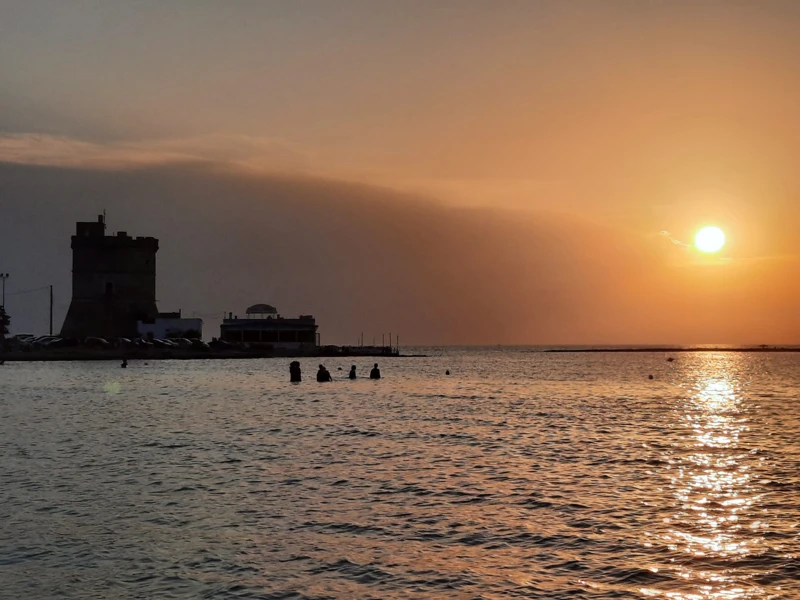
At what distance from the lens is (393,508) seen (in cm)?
1894

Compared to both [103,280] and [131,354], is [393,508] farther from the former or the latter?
[103,280]

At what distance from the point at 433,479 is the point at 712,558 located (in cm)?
944

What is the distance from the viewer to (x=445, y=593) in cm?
1268

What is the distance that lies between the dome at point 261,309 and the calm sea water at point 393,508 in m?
136

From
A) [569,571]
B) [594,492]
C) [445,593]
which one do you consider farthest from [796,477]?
[445,593]

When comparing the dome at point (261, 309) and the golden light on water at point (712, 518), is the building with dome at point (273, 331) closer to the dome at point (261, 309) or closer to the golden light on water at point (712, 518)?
the dome at point (261, 309)

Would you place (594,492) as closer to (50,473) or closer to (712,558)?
(712,558)

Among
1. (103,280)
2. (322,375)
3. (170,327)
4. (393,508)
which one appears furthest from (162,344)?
(393,508)

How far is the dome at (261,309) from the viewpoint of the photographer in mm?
177125

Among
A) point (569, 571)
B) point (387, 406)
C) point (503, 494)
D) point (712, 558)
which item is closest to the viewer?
point (569, 571)

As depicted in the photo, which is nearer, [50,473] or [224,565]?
[224,565]

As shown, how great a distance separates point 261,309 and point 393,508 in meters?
161

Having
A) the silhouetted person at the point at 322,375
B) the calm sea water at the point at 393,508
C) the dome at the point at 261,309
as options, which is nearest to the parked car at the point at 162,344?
the dome at the point at 261,309

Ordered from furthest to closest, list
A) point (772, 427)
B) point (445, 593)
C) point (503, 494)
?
1. point (772, 427)
2. point (503, 494)
3. point (445, 593)
